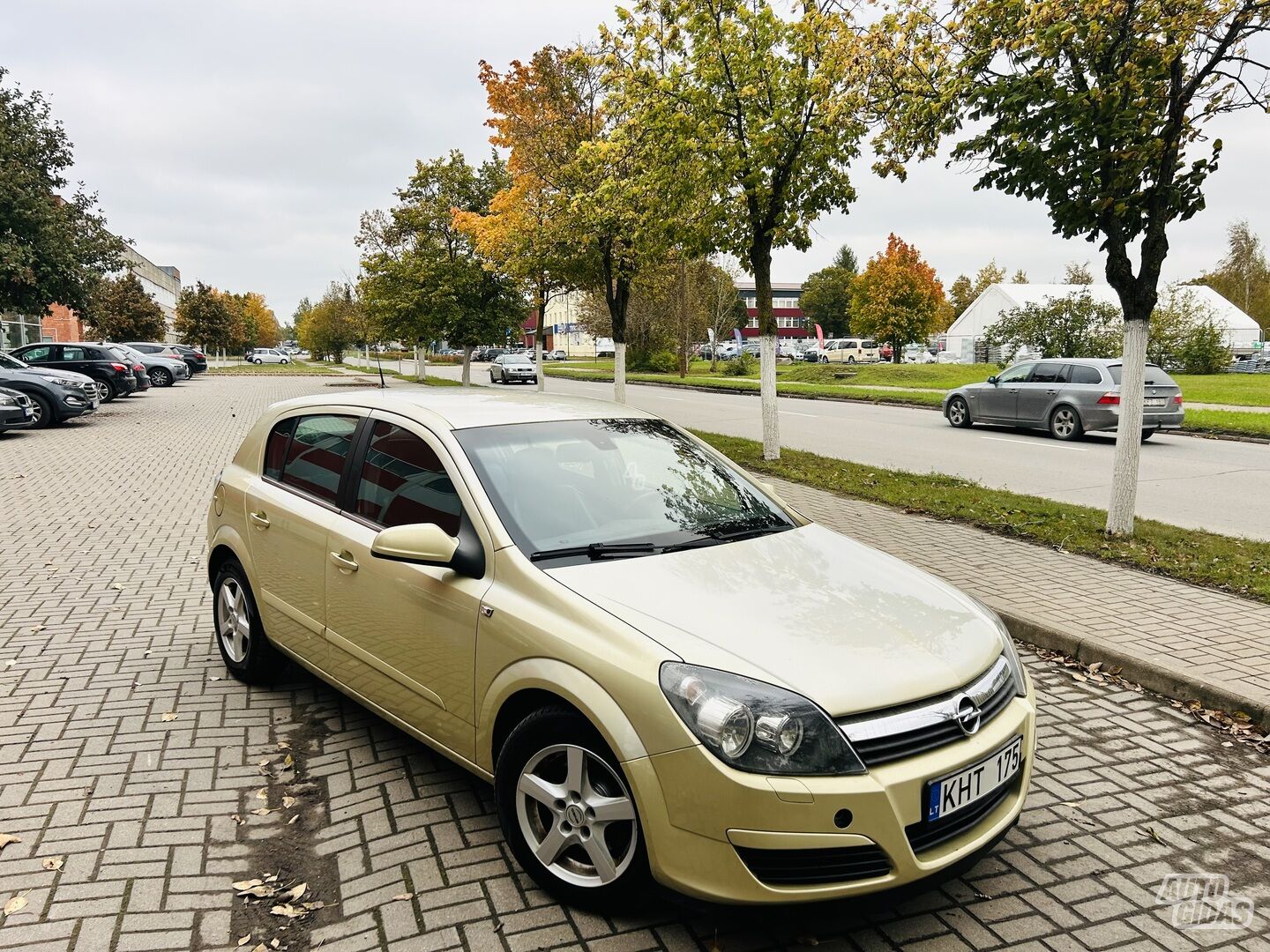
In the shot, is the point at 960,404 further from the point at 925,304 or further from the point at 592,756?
the point at 925,304

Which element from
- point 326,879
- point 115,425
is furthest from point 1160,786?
point 115,425

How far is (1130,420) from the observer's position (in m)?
7.46

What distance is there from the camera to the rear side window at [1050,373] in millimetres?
17047

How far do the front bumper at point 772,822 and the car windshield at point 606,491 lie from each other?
0.96 meters

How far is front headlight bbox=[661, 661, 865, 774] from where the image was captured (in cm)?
242

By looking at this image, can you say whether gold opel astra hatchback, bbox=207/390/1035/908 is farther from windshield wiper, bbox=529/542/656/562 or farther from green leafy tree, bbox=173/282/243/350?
green leafy tree, bbox=173/282/243/350

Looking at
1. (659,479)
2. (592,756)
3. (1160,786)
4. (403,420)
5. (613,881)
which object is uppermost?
(403,420)

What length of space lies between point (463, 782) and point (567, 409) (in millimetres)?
1714

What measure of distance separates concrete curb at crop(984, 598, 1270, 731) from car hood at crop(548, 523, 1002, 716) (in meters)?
2.05

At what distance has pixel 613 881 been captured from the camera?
2684mm

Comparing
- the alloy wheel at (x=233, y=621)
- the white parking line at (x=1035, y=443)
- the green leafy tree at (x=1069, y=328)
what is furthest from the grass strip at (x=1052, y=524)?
the green leafy tree at (x=1069, y=328)

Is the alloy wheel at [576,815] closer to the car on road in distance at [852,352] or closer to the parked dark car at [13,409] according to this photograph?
the parked dark car at [13,409]

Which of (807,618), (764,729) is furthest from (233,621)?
(764,729)

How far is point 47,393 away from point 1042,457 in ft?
63.8
